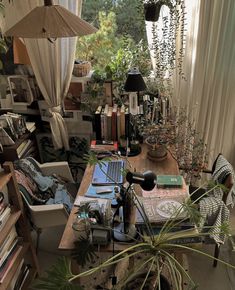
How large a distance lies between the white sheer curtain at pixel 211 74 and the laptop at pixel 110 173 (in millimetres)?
892

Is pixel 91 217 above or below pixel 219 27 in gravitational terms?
below

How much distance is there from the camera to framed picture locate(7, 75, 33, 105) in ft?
8.67

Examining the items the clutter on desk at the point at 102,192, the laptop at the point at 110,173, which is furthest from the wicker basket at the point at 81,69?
the clutter on desk at the point at 102,192

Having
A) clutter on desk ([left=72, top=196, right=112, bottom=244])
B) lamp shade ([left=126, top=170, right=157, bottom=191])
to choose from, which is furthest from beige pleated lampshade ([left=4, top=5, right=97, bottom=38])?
A: clutter on desk ([left=72, top=196, right=112, bottom=244])

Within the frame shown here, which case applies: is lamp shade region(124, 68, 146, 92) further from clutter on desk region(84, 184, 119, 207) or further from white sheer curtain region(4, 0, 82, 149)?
clutter on desk region(84, 184, 119, 207)

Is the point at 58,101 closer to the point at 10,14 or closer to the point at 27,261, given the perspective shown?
the point at 10,14

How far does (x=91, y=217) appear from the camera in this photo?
160 cm

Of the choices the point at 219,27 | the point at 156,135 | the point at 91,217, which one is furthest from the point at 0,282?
the point at 219,27

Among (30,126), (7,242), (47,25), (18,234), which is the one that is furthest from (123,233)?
(30,126)

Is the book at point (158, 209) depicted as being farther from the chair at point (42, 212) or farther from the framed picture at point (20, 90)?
the framed picture at point (20, 90)

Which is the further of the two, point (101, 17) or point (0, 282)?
point (101, 17)

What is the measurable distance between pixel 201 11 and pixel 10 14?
1.50m

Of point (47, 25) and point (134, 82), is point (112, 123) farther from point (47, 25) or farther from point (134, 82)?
point (47, 25)

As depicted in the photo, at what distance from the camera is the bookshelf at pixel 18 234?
5.88ft
